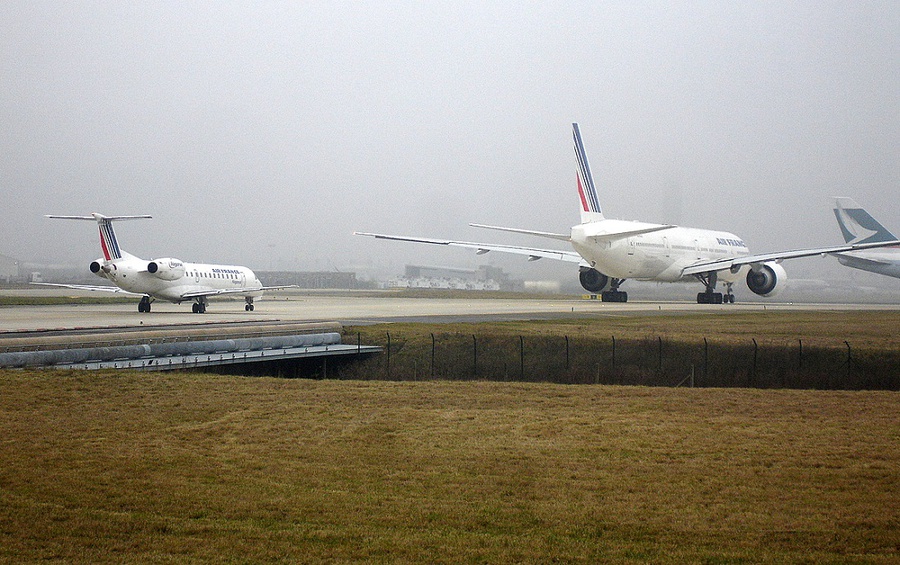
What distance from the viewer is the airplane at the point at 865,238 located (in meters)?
66.9

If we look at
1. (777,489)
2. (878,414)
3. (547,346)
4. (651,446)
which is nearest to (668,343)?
(547,346)

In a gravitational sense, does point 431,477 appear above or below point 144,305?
below

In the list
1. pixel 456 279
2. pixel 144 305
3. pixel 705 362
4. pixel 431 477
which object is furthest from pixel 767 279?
pixel 456 279

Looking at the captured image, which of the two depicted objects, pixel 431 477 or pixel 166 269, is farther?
pixel 166 269

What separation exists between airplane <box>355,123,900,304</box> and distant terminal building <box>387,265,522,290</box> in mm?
29625

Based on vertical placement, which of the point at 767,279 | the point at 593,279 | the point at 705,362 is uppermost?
the point at 593,279

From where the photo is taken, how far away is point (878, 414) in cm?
1778

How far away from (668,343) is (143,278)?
30.9 meters

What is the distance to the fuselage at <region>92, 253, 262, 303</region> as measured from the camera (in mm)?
46375

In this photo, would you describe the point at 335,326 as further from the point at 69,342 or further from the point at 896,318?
the point at 896,318

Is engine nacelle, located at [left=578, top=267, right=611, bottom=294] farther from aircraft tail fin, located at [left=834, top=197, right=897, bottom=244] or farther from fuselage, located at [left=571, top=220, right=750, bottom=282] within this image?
aircraft tail fin, located at [left=834, top=197, right=897, bottom=244]

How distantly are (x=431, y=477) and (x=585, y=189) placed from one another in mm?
44570

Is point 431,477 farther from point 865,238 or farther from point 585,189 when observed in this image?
point 865,238

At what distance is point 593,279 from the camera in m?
58.8
